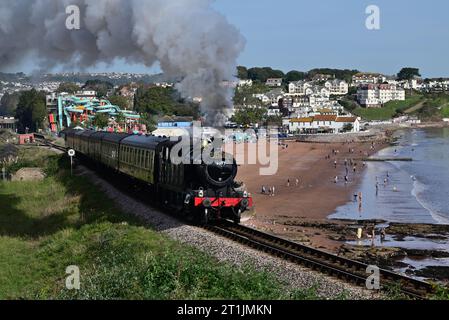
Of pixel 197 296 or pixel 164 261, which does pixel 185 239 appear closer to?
pixel 164 261

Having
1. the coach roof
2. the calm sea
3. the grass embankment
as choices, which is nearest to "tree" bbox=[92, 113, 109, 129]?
the calm sea

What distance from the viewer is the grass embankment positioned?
1392 centimetres

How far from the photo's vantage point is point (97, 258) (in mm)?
20328

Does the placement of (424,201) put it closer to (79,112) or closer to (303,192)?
(303,192)

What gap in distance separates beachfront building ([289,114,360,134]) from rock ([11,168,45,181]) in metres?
116

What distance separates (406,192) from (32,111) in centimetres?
11917

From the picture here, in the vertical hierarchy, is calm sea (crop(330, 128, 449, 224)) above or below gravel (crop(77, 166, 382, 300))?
below

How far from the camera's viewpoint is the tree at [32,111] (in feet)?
509

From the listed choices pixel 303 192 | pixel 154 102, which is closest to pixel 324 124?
pixel 154 102

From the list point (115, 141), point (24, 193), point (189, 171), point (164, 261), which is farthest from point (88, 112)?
point (164, 261)

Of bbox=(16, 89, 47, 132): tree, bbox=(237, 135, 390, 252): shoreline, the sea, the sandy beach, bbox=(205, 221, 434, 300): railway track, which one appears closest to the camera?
bbox=(205, 221, 434, 300): railway track

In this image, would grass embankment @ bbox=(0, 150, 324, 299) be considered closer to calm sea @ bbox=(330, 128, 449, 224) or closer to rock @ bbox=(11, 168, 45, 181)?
rock @ bbox=(11, 168, 45, 181)

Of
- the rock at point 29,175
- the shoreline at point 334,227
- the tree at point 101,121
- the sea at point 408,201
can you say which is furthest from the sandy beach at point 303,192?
the tree at point 101,121

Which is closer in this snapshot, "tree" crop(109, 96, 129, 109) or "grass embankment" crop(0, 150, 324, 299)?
"grass embankment" crop(0, 150, 324, 299)
